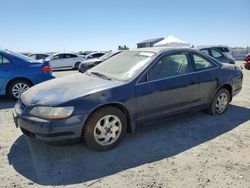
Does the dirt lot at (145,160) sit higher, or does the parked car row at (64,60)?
the parked car row at (64,60)

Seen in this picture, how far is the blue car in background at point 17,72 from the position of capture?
22.6ft

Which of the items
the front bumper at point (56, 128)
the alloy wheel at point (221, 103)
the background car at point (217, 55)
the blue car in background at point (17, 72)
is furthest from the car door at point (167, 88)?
the background car at point (217, 55)

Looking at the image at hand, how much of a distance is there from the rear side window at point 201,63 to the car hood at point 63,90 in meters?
1.84

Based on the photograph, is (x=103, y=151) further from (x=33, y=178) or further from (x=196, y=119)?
(x=196, y=119)

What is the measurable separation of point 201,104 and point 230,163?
5.71 ft

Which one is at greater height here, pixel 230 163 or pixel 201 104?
pixel 201 104

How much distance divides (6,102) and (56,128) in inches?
170

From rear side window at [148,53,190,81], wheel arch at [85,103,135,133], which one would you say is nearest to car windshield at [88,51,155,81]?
rear side window at [148,53,190,81]

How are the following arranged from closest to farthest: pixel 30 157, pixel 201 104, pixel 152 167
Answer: pixel 152 167 → pixel 30 157 → pixel 201 104

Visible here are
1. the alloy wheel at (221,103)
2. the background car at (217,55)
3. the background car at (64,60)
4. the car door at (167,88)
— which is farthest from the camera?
the background car at (64,60)

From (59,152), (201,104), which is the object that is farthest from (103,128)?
(201,104)

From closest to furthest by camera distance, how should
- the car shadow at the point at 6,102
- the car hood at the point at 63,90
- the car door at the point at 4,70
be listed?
the car hood at the point at 63,90 → the car shadow at the point at 6,102 → the car door at the point at 4,70

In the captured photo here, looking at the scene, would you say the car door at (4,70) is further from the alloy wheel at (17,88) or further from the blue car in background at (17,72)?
the alloy wheel at (17,88)

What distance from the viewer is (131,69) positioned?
4.39 m
